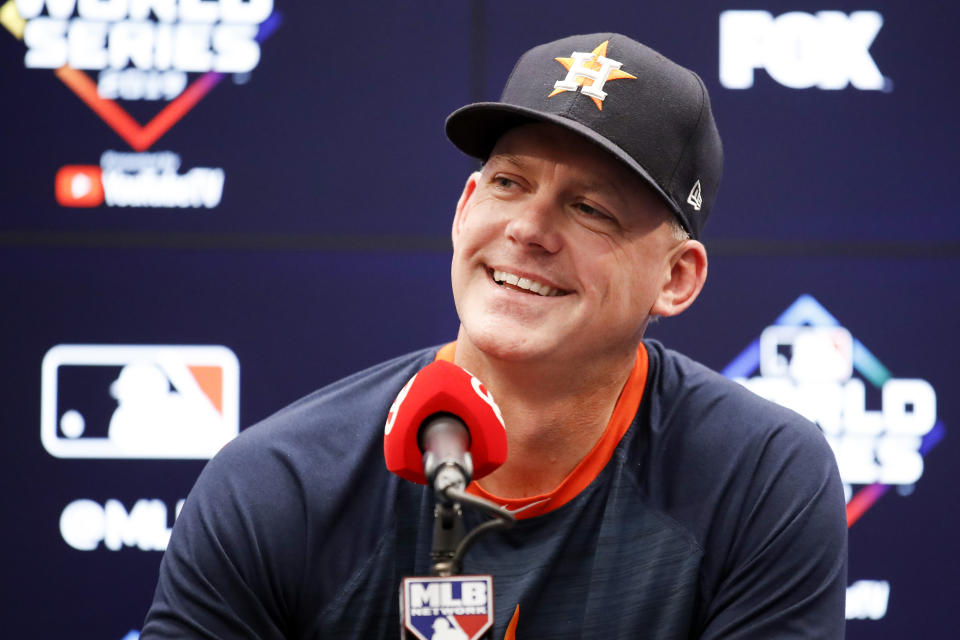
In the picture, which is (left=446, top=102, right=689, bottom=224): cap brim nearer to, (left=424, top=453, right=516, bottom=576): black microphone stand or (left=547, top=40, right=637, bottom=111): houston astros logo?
(left=547, top=40, right=637, bottom=111): houston astros logo

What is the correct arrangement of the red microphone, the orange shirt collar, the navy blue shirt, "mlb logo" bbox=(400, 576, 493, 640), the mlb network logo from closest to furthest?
1. "mlb logo" bbox=(400, 576, 493, 640)
2. the red microphone
3. the navy blue shirt
4. the orange shirt collar
5. the mlb network logo

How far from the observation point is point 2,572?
7.82ft

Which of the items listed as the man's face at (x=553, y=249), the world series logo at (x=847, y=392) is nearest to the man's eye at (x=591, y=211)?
the man's face at (x=553, y=249)

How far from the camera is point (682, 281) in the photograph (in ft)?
5.48

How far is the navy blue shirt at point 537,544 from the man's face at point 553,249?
0.19 meters

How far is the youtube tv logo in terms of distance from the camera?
240 centimetres

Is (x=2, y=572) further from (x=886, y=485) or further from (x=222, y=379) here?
(x=886, y=485)

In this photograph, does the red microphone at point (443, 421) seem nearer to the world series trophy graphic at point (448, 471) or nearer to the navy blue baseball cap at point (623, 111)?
the world series trophy graphic at point (448, 471)

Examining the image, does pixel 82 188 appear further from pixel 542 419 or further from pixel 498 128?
pixel 542 419

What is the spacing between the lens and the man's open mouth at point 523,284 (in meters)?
1.51

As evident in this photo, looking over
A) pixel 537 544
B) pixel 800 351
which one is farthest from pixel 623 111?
pixel 800 351

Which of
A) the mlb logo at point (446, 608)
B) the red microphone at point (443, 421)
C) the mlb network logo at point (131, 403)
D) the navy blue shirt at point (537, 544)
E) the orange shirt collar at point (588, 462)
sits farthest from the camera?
the mlb network logo at point (131, 403)

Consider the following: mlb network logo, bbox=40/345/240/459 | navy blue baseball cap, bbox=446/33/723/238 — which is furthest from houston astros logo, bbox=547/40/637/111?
mlb network logo, bbox=40/345/240/459

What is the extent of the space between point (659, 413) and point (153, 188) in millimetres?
1250
